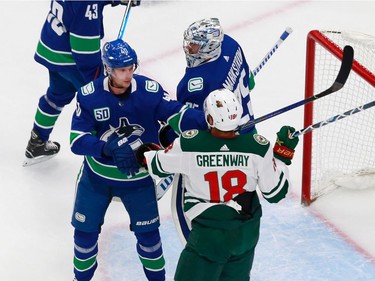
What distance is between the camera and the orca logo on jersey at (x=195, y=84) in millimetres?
3697

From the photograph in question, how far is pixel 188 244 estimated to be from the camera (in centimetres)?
342

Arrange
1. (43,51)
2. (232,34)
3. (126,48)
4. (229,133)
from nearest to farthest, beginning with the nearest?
1. (229,133)
2. (126,48)
3. (43,51)
4. (232,34)

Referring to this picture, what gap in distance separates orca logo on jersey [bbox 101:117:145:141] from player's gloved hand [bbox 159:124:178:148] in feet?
0.37

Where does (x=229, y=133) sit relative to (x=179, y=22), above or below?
above

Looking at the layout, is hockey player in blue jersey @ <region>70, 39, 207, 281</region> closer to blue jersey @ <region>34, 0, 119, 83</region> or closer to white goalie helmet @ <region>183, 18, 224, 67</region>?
white goalie helmet @ <region>183, 18, 224, 67</region>

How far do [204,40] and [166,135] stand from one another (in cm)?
40

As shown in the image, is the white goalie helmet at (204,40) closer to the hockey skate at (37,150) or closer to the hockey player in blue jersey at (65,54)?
the hockey player in blue jersey at (65,54)

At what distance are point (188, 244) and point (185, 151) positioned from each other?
1.20ft

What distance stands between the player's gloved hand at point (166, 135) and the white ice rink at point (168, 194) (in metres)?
0.68

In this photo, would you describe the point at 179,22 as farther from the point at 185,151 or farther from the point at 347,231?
the point at 185,151

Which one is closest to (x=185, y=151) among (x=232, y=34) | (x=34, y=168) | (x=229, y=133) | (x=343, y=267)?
(x=229, y=133)

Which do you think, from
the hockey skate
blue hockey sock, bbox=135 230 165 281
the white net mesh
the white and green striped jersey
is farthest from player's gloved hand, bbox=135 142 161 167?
the hockey skate

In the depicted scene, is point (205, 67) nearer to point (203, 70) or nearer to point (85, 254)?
point (203, 70)

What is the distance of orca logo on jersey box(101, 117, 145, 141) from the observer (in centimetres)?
354
